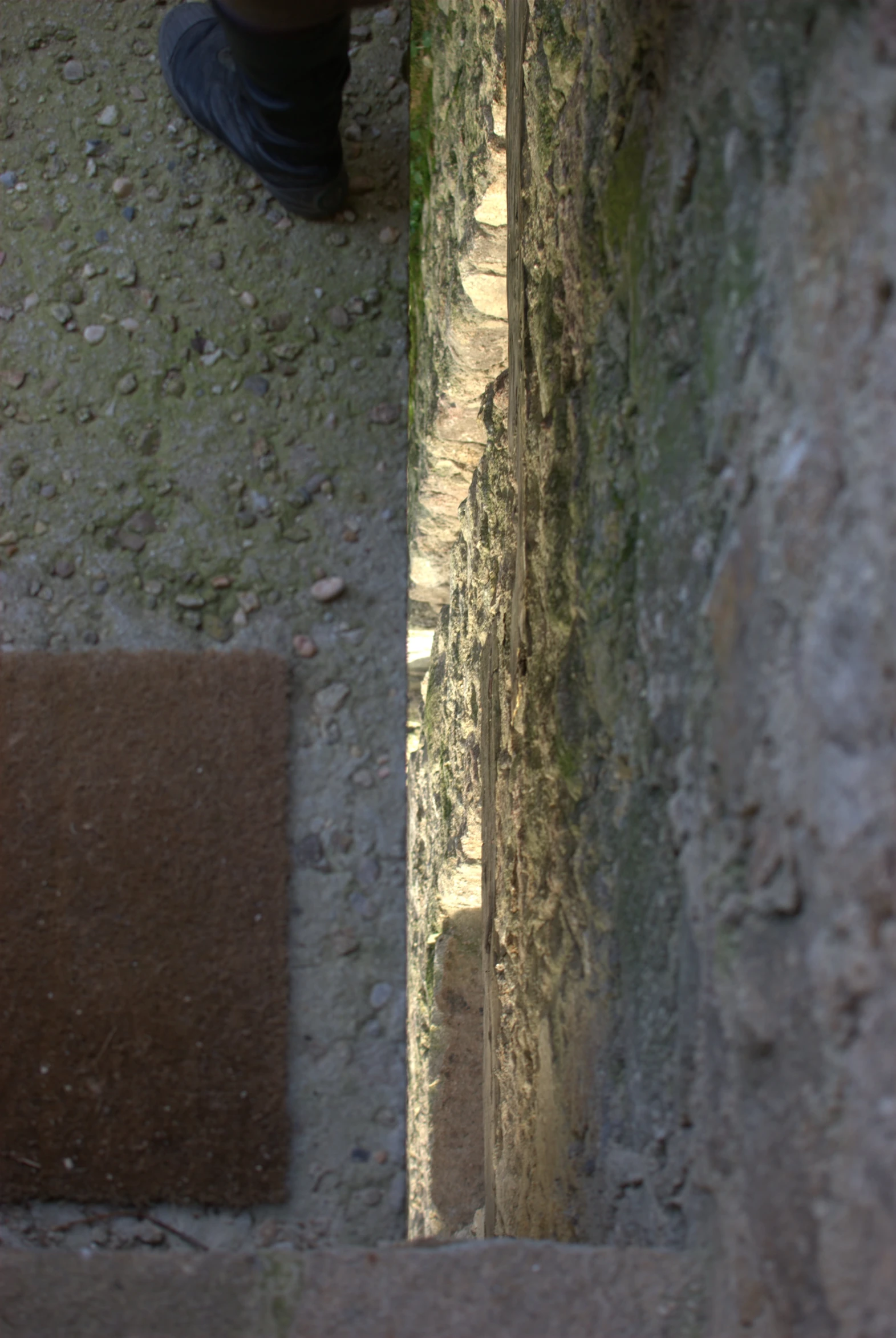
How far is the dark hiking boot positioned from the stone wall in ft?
1.14

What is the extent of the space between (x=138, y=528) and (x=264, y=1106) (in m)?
0.88

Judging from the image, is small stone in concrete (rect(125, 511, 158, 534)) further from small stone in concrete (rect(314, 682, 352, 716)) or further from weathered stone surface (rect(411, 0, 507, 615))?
weathered stone surface (rect(411, 0, 507, 615))

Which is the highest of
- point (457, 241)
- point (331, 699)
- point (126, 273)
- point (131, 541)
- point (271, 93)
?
point (457, 241)

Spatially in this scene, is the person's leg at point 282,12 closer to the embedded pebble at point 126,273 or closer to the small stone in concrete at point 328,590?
the embedded pebble at point 126,273

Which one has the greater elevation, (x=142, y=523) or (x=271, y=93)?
(x=271, y=93)

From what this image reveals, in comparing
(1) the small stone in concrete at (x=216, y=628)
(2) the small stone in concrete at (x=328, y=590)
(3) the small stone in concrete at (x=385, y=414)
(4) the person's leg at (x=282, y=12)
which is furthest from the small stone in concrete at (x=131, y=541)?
(4) the person's leg at (x=282, y=12)

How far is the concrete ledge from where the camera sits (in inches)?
40.2

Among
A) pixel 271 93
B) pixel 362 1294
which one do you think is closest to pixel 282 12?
pixel 271 93

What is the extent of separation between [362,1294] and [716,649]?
0.75 meters

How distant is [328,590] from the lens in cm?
158

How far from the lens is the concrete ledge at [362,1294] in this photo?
102cm

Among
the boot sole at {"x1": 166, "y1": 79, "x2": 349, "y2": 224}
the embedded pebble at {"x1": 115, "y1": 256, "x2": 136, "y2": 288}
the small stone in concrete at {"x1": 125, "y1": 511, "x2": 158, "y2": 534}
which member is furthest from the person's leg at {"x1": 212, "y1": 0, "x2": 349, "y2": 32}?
the small stone in concrete at {"x1": 125, "y1": 511, "x2": 158, "y2": 534}

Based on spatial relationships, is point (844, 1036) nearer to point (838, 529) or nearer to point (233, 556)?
point (838, 529)

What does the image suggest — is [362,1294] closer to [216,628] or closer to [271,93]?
[216,628]
